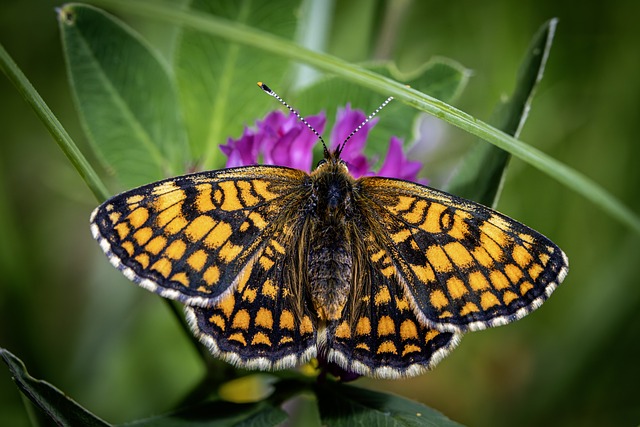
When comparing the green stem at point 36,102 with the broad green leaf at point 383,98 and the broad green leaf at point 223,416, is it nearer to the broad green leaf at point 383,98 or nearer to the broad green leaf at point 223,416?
the broad green leaf at point 223,416

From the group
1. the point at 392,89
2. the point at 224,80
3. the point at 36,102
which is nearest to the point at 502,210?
the point at 224,80

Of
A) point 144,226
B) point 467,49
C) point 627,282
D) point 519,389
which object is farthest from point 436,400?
point 144,226

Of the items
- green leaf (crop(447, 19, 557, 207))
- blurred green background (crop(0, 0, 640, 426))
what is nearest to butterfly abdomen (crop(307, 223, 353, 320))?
green leaf (crop(447, 19, 557, 207))

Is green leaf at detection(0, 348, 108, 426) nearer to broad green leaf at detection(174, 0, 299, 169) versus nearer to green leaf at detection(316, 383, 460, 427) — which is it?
green leaf at detection(316, 383, 460, 427)

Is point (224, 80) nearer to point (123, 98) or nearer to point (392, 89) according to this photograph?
point (123, 98)

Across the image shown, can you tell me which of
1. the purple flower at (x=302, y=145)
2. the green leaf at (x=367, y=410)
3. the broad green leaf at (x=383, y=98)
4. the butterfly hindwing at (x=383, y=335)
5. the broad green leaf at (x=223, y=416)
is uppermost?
the broad green leaf at (x=383, y=98)

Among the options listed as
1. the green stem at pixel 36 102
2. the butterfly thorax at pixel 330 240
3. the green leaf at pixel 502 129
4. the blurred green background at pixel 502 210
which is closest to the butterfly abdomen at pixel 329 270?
the butterfly thorax at pixel 330 240

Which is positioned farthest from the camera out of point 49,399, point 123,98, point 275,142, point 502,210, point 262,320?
point 502,210
